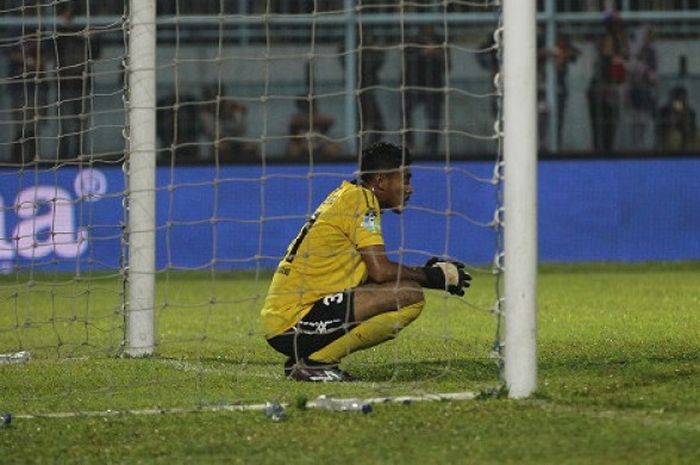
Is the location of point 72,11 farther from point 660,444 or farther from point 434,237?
point 660,444

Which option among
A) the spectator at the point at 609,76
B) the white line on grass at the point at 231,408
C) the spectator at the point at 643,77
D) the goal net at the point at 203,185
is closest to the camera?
the white line on grass at the point at 231,408

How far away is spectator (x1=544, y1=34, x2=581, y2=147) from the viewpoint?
19359 mm

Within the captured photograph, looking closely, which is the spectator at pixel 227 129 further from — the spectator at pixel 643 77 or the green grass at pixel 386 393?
the green grass at pixel 386 393

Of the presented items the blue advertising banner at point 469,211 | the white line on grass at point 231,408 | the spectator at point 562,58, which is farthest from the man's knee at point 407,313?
the spectator at point 562,58

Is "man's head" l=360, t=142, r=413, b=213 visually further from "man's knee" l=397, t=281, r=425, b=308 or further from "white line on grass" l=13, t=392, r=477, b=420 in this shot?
"white line on grass" l=13, t=392, r=477, b=420

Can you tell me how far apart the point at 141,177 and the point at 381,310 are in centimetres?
212

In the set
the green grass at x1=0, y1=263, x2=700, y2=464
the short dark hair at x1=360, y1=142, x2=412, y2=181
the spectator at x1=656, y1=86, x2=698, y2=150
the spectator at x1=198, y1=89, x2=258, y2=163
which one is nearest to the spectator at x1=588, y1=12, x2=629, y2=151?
the spectator at x1=656, y1=86, x2=698, y2=150

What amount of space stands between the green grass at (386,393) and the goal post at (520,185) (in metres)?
0.30

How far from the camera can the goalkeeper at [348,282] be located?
8281 millimetres

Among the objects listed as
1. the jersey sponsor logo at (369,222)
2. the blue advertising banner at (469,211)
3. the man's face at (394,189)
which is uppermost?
the man's face at (394,189)

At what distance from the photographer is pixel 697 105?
1939 cm

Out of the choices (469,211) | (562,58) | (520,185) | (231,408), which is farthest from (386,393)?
(562,58)

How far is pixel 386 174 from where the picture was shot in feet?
27.6

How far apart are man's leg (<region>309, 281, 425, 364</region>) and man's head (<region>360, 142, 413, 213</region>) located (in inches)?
16.7
